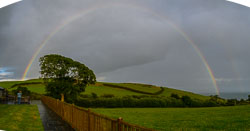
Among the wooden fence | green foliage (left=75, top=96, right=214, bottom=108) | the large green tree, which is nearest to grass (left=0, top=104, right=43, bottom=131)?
the wooden fence

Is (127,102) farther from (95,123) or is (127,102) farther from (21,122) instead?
(95,123)

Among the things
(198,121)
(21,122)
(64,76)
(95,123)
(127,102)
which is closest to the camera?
(95,123)

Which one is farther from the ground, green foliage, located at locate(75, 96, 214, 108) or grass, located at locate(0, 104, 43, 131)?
grass, located at locate(0, 104, 43, 131)

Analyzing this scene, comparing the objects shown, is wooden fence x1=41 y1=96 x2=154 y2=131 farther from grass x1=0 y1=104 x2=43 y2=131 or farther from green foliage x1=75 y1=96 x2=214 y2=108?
green foliage x1=75 y1=96 x2=214 y2=108

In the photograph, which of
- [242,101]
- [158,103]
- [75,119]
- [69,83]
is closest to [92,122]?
[75,119]

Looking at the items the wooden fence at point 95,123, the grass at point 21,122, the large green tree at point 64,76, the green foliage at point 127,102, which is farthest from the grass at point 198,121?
the green foliage at point 127,102

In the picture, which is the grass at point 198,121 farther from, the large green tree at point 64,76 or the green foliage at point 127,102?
the green foliage at point 127,102

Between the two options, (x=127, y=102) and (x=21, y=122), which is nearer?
(x=21, y=122)

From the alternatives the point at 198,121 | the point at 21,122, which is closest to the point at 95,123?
the point at 21,122

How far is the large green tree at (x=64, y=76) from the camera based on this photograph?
38.8 metres

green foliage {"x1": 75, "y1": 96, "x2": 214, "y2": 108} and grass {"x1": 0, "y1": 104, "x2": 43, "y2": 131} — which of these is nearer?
grass {"x1": 0, "y1": 104, "x2": 43, "y2": 131}

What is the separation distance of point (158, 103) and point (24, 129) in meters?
36.5

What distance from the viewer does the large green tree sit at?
38844 millimetres

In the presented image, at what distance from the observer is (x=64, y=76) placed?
3972 centimetres
